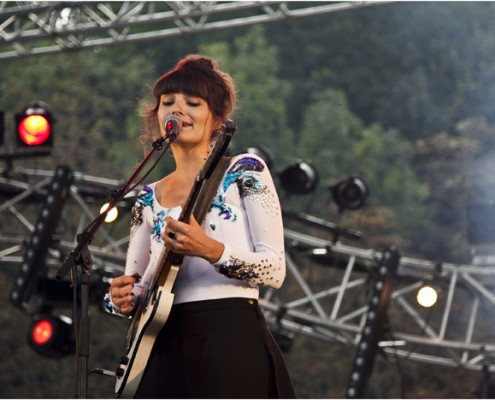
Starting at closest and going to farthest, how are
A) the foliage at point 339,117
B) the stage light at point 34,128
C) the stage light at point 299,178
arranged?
the stage light at point 34,128 < the stage light at point 299,178 < the foliage at point 339,117

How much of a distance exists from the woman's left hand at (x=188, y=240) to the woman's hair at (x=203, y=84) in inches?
15.7

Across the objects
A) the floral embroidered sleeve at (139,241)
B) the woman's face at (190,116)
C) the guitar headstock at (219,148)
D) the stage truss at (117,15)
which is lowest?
the floral embroidered sleeve at (139,241)

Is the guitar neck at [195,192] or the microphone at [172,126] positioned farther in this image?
the microphone at [172,126]

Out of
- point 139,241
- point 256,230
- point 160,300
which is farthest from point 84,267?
point 256,230

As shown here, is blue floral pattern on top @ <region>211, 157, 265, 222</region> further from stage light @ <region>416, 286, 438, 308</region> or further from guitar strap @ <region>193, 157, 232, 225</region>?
stage light @ <region>416, 286, 438, 308</region>

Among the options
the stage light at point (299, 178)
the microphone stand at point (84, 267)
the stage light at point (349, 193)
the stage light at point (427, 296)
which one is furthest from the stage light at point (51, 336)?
the microphone stand at point (84, 267)

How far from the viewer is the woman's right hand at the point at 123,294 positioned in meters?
2.80

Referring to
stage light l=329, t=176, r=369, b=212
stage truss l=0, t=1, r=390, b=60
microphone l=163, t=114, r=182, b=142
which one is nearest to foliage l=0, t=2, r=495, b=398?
stage light l=329, t=176, r=369, b=212

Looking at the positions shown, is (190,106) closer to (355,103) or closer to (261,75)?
(261,75)

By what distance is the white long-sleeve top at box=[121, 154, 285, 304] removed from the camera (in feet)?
8.77

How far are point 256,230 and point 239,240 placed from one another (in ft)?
0.15

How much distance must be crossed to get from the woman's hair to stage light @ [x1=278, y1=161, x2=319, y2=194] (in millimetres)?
5279

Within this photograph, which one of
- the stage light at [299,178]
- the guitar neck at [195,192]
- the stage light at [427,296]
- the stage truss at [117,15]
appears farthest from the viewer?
the stage light at [299,178]

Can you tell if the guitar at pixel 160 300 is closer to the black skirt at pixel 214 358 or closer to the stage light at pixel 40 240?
the black skirt at pixel 214 358
